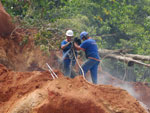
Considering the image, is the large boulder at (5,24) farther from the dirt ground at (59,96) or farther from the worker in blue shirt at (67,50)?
the dirt ground at (59,96)

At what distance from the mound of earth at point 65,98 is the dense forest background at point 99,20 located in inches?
116

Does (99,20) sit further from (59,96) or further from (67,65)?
(59,96)

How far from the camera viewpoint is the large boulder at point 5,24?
600cm

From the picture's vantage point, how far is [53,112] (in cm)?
283

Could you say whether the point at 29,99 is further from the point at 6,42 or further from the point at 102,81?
the point at 102,81

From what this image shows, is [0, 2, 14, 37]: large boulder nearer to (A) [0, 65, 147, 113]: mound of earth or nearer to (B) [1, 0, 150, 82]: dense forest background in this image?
(B) [1, 0, 150, 82]: dense forest background

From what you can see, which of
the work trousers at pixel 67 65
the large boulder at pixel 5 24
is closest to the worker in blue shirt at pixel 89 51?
Answer: the work trousers at pixel 67 65

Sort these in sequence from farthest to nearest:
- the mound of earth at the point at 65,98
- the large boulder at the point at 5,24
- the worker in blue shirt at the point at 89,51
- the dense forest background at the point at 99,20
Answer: the dense forest background at the point at 99,20
the large boulder at the point at 5,24
the worker in blue shirt at the point at 89,51
the mound of earth at the point at 65,98

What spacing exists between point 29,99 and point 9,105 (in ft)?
1.54

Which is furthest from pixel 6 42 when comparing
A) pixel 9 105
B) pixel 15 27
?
pixel 9 105

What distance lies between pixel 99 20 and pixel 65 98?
8866mm

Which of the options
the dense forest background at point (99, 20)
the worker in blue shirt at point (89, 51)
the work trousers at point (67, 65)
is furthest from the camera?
the dense forest background at point (99, 20)

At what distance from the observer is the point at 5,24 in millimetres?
6176

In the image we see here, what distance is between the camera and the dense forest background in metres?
7.15
